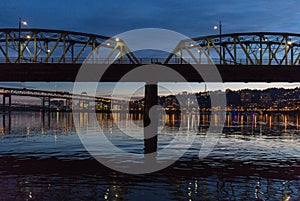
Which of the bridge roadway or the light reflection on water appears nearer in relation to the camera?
the light reflection on water

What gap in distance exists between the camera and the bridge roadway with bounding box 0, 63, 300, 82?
76.8 meters

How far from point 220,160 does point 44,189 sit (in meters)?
14.6

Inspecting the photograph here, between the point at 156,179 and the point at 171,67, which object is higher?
the point at 171,67

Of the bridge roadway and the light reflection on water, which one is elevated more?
the bridge roadway

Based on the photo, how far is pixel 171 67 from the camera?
7831cm

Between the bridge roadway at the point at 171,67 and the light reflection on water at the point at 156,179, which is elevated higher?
the bridge roadway at the point at 171,67

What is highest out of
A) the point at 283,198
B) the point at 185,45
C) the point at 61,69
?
the point at 185,45

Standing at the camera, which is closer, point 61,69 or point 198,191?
point 198,191

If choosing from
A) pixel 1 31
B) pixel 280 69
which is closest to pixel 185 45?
pixel 280 69

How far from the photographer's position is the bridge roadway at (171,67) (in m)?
76.8

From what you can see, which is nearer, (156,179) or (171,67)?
(156,179)

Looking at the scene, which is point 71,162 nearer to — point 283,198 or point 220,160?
point 220,160

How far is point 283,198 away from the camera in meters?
17.7

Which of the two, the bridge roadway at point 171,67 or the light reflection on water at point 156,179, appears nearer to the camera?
the light reflection on water at point 156,179
